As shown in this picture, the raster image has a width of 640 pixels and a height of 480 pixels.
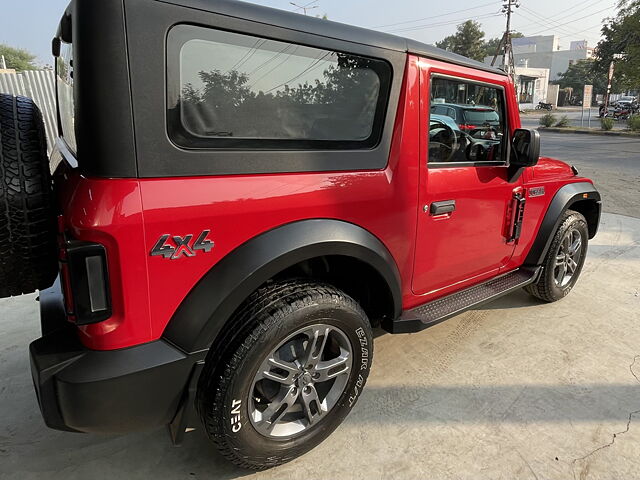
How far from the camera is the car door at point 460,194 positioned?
2.33 m

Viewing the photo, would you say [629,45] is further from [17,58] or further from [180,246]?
[17,58]

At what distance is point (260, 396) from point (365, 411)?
672 mm

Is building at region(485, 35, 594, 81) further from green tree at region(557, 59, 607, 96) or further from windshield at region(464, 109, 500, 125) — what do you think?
windshield at region(464, 109, 500, 125)

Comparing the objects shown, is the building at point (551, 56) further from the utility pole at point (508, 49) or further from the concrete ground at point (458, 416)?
the concrete ground at point (458, 416)

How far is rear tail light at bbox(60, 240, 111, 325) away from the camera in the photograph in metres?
1.42

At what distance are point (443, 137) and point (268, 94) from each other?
113 cm

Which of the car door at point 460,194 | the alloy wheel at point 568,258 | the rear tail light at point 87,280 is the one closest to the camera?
the rear tail light at point 87,280

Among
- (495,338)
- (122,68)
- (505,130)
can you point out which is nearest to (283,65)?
(122,68)

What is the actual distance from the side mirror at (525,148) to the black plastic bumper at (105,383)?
7.35ft

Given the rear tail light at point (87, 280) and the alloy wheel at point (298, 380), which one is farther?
the alloy wheel at point (298, 380)

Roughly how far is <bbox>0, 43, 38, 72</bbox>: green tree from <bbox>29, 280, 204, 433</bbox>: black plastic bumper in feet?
201

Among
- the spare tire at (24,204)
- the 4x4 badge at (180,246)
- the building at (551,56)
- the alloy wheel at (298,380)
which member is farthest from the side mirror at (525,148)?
the building at (551,56)

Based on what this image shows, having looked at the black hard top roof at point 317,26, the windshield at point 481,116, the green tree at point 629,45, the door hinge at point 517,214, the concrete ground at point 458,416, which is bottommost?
the concrete ground at point 458,416

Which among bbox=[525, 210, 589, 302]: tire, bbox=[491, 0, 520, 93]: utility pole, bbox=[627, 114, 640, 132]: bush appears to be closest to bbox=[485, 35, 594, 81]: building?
bbox=[491, 0, 520, 93]: utility pole
